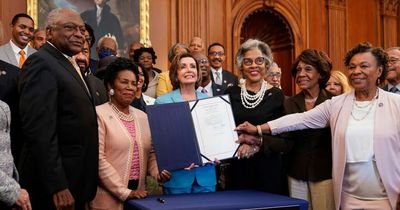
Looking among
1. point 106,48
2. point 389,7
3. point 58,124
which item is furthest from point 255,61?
point 389,7

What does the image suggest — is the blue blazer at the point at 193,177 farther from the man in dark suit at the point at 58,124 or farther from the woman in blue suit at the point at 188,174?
the man in dark suit at the point at 58,124

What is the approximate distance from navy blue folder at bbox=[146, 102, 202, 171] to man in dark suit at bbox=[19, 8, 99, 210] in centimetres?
38

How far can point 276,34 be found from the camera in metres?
9.45

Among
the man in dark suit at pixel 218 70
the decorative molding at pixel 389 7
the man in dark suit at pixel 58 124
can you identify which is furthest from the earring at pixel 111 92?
the decorative molding at pixel 389 7

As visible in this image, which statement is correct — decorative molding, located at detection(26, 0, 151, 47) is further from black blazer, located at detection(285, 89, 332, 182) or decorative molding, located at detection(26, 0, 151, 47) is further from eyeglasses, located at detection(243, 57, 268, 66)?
black blazer, located at detection(285, 89, 332, 182)

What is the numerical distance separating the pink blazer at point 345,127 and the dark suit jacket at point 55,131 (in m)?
1.20

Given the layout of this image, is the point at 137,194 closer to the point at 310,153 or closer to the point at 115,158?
the point at 115,158

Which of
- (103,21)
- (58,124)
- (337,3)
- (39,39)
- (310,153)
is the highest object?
(337,3)

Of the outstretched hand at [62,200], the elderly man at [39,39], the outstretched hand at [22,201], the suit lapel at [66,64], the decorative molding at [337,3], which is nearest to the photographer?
the outstretched hand at [22,201]

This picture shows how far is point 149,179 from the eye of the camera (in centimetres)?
343

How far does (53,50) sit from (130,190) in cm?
91

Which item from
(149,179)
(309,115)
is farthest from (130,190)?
(309,115)

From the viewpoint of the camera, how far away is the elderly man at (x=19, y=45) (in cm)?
481

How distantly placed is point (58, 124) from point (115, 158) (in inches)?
20.2
